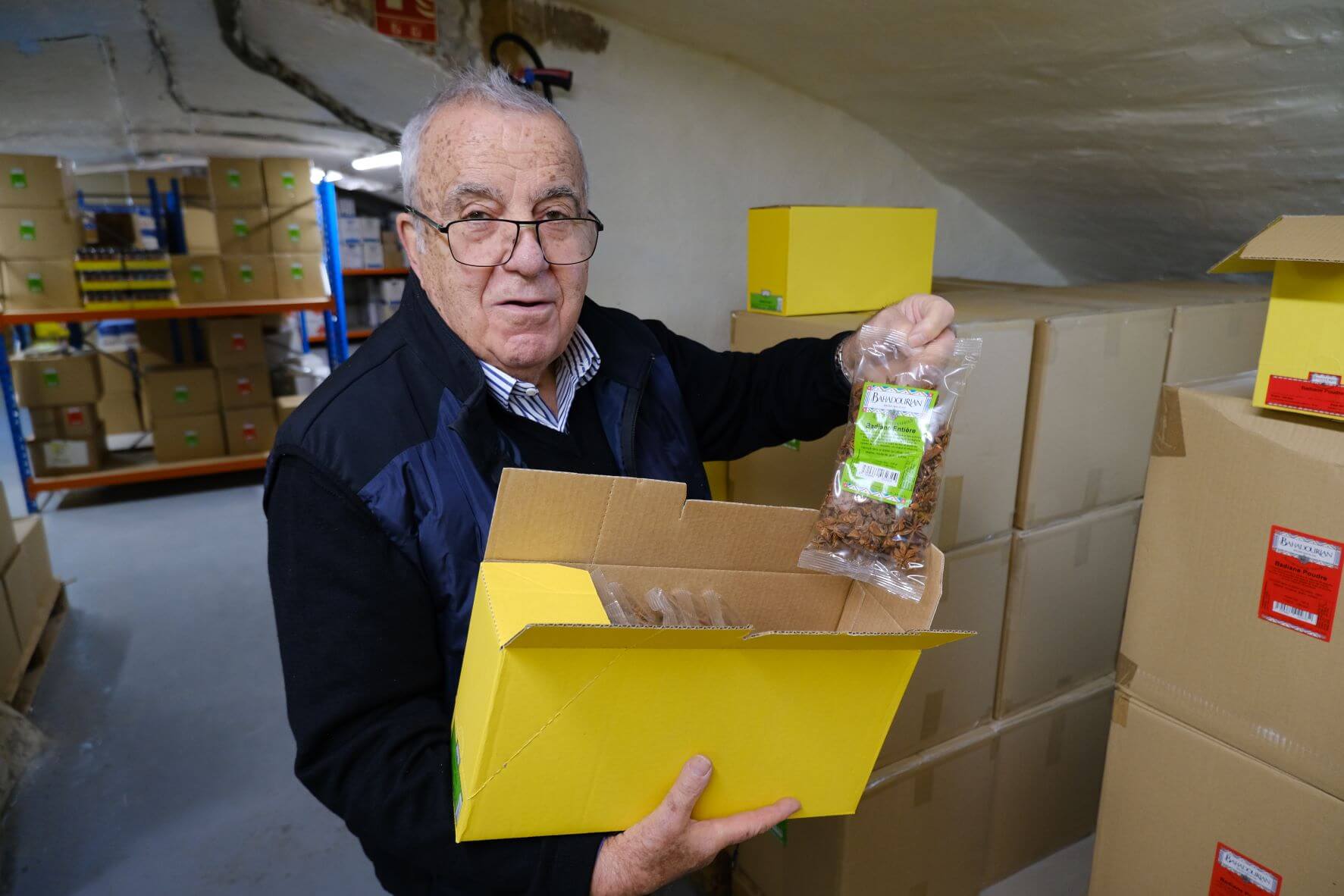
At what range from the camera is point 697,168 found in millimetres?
2330

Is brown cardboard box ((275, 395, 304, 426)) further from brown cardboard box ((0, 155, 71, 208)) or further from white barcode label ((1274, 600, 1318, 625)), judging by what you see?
white barcode label ((1274, 600, 1318, 625))

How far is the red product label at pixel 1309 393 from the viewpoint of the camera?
0.81 metres

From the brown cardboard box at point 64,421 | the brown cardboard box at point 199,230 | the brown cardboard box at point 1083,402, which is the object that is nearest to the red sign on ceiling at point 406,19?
the brown cardboard box at point 1083,402

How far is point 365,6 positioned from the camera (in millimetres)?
2197

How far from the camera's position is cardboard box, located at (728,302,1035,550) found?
1379 millimetres

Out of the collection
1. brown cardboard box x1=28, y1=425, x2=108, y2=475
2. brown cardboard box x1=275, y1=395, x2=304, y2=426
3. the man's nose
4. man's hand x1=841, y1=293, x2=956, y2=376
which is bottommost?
brown cardboard box x1=28, y1=425, x2=108, y2=475

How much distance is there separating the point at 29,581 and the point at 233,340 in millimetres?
1919

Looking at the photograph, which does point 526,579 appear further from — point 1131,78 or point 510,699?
point 1131,78

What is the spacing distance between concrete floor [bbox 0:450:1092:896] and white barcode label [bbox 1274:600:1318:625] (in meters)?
1.21

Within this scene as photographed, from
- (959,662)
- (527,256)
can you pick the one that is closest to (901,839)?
(959,662)

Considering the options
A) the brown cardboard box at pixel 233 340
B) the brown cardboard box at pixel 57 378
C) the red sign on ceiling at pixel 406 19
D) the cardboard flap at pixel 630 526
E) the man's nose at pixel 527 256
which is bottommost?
the brown cardboard box at pixel 57 378

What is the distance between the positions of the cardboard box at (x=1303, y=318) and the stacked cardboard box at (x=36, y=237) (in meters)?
4.67

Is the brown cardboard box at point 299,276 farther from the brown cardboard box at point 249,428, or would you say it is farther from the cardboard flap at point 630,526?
the cardboard flap at point 630,526

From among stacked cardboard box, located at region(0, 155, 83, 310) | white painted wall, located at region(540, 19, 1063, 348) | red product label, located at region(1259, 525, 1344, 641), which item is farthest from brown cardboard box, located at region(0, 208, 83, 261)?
red product label, located at region(1259, 525, 1344, 641)
